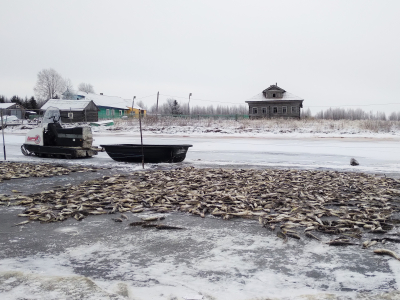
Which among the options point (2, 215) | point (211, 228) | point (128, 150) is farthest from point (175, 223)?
point (128, 150)

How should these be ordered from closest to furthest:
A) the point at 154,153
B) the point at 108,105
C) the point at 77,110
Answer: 1. the point at 154,153
2. the point at 77,110
3. the point at 108,105

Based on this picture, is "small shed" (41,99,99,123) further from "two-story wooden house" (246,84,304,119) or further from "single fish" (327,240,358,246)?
"single fish" (327,240,358,246)

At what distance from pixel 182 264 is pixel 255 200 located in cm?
310

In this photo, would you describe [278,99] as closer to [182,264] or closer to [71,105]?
[71,105]

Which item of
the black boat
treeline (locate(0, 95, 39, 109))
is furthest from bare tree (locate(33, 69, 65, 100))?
the black boat

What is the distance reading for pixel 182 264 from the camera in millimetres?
3793

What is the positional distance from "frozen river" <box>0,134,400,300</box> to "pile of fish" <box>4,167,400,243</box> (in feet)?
1.30

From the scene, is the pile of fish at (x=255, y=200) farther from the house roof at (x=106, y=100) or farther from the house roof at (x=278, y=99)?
the house roof at (x=106, y=100)

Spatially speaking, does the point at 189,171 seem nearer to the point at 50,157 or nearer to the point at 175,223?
the point at 175,223

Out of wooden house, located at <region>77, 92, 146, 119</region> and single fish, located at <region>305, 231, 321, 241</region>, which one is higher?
wooden house, located at <region>77, 92, 146, 119</region>

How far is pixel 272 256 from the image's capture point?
404 cm

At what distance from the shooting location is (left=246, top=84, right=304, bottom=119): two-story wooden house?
53.7 metres

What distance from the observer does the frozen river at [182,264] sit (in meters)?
3.15

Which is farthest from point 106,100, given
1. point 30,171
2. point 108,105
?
point 30,171
